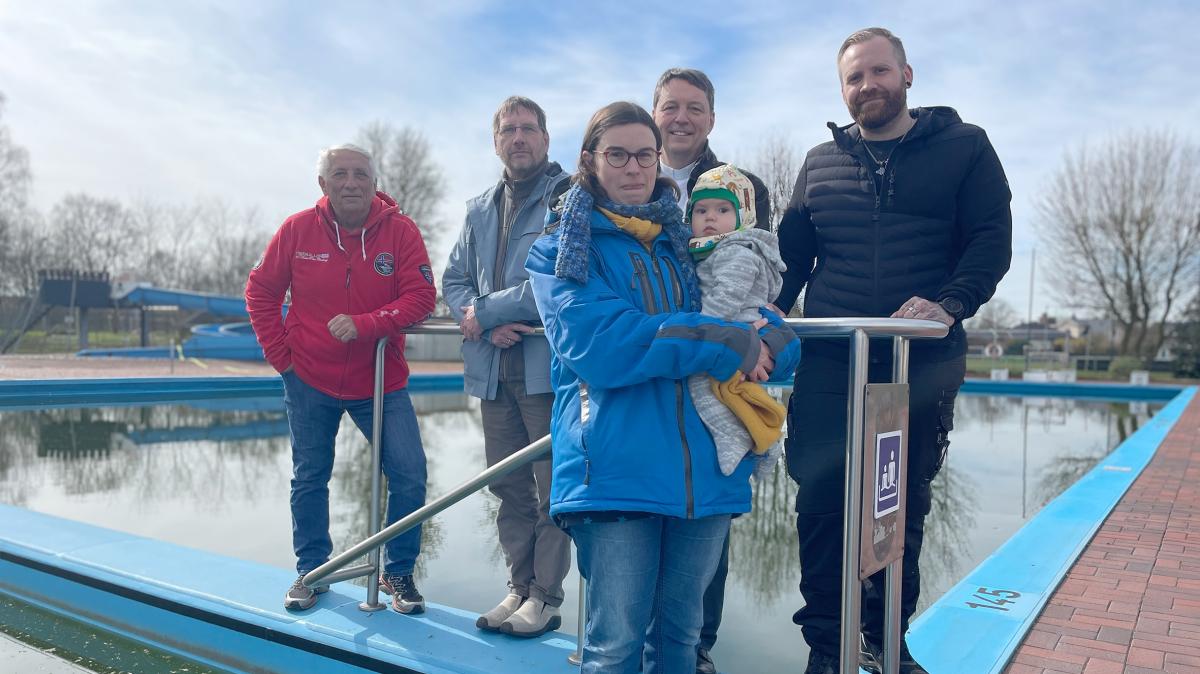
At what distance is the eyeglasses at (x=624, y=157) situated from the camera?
61.2 inches

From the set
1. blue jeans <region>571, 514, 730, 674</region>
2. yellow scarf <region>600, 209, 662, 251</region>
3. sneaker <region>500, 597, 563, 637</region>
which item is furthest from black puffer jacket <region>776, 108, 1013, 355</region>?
sneaker <region>500, 597, 563, 637</region>

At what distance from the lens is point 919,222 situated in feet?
6.47

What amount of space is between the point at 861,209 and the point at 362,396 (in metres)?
1.72

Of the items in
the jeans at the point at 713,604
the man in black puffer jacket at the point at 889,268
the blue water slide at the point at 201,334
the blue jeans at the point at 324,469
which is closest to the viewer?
the man in black puffer jacket at the point at 889,268

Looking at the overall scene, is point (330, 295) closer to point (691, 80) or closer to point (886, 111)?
point (691, 80)

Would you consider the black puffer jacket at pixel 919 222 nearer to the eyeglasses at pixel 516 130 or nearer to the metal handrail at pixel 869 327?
the metal handrail at pixel 869 327

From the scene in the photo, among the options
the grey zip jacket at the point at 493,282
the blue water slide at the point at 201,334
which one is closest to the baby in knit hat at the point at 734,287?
the grey zip jacket at the point at 493,282

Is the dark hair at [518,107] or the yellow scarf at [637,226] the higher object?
the dark hair at [518,107]

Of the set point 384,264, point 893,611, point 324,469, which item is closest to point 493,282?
point 384,264

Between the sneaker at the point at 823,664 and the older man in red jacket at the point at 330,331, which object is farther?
the older man in red jacket at the point at 330,331

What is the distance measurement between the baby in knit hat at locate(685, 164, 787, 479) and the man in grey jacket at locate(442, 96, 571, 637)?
0.79 metres

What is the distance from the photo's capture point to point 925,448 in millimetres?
1999

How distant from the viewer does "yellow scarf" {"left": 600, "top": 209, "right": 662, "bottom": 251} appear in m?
1.55

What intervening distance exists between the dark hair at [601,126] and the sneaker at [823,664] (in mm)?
1250
